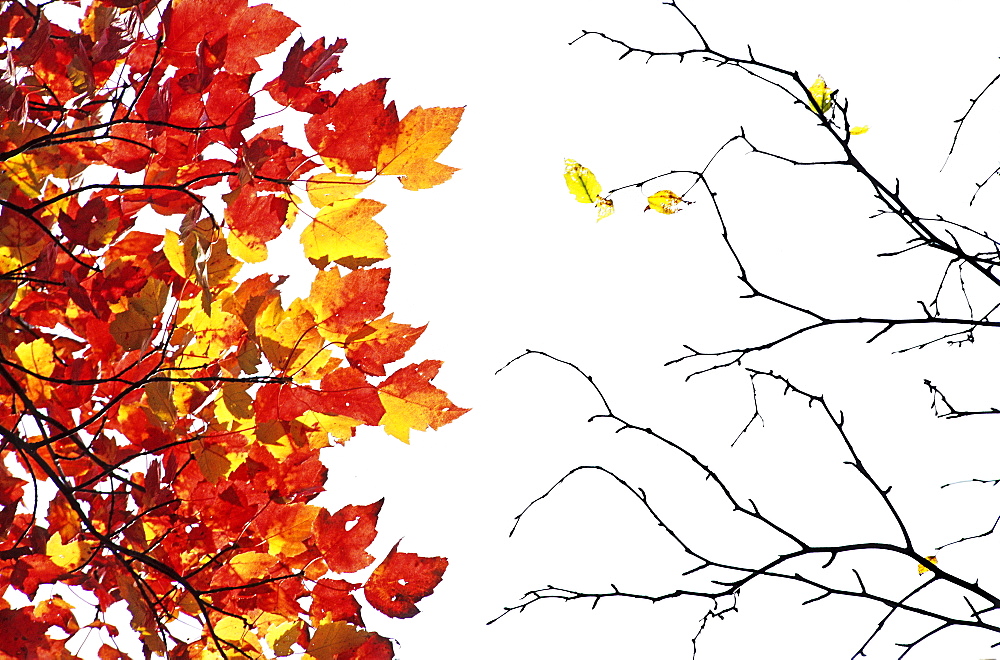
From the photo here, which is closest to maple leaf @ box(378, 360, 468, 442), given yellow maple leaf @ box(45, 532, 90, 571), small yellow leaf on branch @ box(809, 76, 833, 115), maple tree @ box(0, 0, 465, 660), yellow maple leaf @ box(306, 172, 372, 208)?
maple tree @ box(0, 0, 465, 660)

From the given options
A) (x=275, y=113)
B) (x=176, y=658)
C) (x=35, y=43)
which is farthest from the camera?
(x=275, y=113)

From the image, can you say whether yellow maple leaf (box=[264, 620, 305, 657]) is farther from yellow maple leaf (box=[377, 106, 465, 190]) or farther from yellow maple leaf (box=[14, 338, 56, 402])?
yellow maple leaf (box=[377, 106, 465, 190])

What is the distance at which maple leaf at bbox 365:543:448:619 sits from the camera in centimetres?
99

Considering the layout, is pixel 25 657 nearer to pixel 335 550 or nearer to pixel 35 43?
pixel 335 550

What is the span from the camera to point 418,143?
0.92m

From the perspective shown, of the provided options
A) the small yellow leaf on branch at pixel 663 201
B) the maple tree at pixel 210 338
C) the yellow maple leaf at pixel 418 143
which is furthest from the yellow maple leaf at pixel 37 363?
the small yellow leaf on branch at pixel 663 201

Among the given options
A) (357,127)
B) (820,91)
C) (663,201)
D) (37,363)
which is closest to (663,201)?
(663,201)

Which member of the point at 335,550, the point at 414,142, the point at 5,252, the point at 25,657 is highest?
the point at 414,142

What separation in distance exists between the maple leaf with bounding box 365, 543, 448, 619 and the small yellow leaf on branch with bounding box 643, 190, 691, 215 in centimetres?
47

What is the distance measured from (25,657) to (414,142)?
64 cm

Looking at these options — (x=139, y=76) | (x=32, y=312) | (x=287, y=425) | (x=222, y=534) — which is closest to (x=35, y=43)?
(x=139, y=76)

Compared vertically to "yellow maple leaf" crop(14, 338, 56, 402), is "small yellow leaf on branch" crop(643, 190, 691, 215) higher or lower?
higher

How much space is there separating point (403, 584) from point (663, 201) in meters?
0.53

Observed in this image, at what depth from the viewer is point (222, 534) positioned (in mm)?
987
